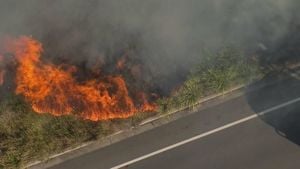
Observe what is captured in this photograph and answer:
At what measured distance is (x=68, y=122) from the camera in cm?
1507

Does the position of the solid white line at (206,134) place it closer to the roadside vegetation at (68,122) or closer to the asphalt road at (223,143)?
the asphalt road at (223,143)

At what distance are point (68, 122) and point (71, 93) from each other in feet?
3.67

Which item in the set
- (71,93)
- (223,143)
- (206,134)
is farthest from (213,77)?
(71,93)

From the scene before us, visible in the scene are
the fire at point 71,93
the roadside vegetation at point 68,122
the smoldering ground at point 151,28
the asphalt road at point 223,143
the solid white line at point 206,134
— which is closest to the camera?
the asphalt road at point 223,143

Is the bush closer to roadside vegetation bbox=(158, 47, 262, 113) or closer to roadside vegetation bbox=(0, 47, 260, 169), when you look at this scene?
roadside vegetation bbox=(0, 47, 260, 169)

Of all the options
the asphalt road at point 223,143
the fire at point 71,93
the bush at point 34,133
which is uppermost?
the fire at point 71,93

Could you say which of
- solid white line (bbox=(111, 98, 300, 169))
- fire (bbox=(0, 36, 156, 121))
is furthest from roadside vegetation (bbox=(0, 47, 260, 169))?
solid white line (bbox=(111, 98, 300, 169))

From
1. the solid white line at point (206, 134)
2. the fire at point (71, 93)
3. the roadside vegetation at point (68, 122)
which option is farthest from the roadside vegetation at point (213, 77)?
the solid white line at point (206, 134)

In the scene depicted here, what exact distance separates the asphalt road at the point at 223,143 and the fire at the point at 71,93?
1294 mm

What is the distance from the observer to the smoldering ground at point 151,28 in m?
16.8

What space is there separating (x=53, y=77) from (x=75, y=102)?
1473mm

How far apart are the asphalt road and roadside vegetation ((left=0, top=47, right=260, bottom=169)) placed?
2.13 feet

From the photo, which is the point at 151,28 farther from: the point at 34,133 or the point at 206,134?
the point at 34,133

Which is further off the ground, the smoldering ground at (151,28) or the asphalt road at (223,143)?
the smoldering ground at (151,28)
